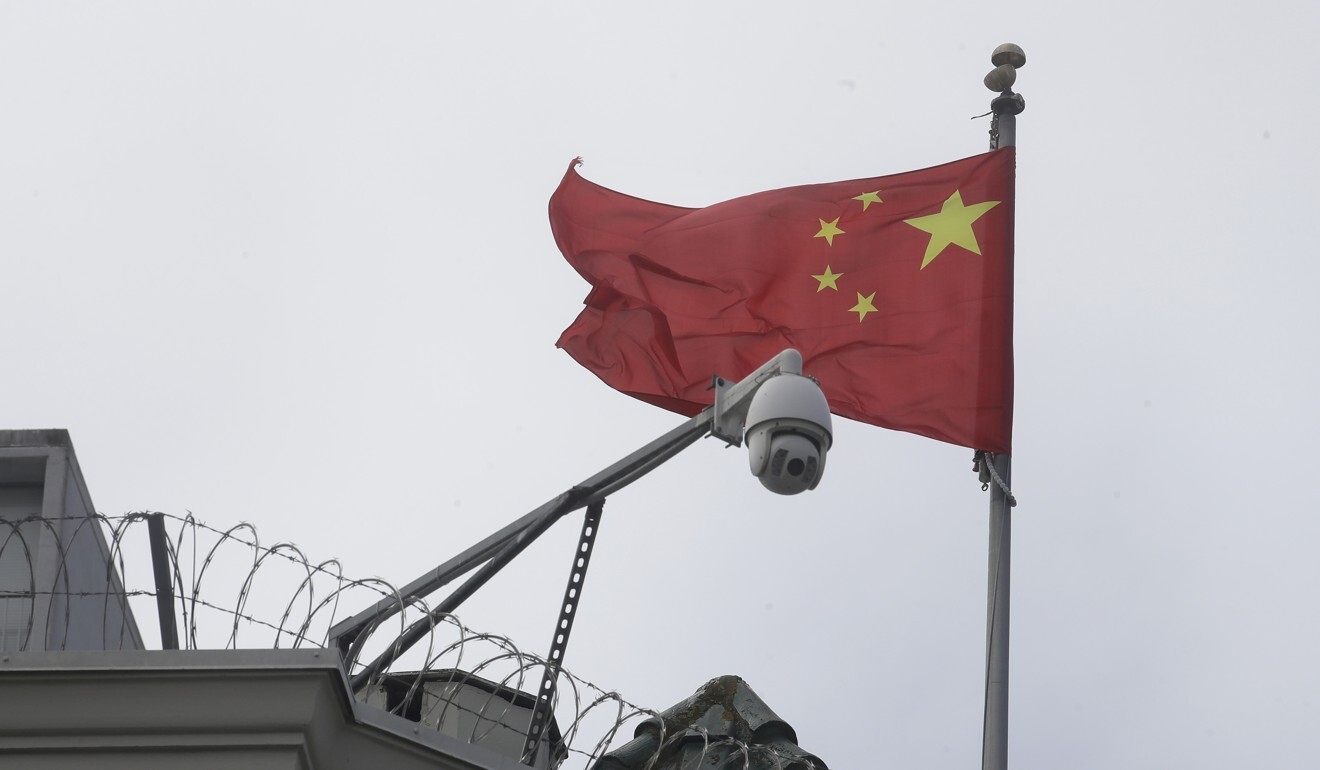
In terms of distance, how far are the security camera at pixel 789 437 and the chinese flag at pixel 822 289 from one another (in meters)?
A: 4.85

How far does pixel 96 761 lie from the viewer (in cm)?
1056

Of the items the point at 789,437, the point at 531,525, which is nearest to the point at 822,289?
the point at 531,525

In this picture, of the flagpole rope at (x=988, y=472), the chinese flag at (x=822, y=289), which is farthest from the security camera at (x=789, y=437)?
the chinese flag at (x=822, y=289)

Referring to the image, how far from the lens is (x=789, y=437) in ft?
36.1

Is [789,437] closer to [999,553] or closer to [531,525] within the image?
[531,525]

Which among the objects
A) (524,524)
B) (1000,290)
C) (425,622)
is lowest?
(425,622)

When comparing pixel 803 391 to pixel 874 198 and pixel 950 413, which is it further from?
pixel 874 198

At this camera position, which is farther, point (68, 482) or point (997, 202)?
point (997, 202)

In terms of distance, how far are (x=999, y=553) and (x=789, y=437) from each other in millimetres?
3702

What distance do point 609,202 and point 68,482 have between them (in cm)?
563

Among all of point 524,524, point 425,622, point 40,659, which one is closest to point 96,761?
point 40,659

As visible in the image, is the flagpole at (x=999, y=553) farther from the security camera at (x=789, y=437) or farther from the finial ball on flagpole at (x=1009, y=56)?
the security camera at (x=789, y=437)

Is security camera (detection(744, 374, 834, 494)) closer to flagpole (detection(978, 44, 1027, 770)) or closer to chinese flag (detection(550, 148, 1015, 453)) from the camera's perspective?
flagpole (detection(978, 44, 1027, 770))

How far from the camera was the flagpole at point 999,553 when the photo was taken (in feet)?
43.9
